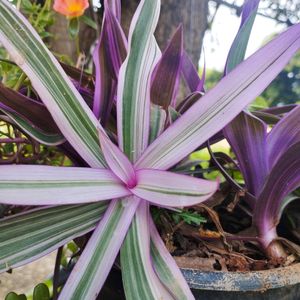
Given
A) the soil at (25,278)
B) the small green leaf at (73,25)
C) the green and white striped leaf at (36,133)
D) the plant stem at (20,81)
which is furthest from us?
the soil at (25,278)

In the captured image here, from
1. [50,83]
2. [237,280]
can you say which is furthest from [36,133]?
[237,280]

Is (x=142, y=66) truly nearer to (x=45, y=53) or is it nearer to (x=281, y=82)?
(x=45, y=53)

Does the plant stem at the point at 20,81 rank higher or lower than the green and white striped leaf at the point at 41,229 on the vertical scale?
higher

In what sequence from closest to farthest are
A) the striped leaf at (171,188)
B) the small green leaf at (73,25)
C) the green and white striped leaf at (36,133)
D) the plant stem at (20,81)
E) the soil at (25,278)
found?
the striped leaf at (171,188) < the green and white striped leaf at (36,133) < the plant stem at (20,81) < the small green leaf at (73,25) < the soil at (25,278)

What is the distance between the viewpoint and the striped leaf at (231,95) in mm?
379

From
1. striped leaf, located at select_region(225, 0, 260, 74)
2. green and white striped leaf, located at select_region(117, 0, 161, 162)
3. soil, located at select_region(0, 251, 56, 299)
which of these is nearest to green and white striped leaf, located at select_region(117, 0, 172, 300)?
green and white striped leaf, located at select_region(117, 0, 161, 162)

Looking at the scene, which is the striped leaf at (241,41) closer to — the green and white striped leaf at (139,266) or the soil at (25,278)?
the green and white striped leaf at (139,266)

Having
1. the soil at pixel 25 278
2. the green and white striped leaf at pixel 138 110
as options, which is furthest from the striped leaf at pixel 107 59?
the soil at pixel 25 278

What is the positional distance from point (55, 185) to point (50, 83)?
0.36 ft

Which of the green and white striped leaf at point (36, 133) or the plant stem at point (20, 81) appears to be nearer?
the green and white striped leaf at point (36, 133)

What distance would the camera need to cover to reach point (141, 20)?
0.44 metres

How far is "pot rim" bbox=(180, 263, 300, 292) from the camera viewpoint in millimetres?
413

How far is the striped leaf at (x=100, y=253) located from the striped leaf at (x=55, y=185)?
0.02 meters

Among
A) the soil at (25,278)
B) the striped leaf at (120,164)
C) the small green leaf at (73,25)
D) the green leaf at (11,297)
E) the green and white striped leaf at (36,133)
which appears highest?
the small green leaf at (73,25)
